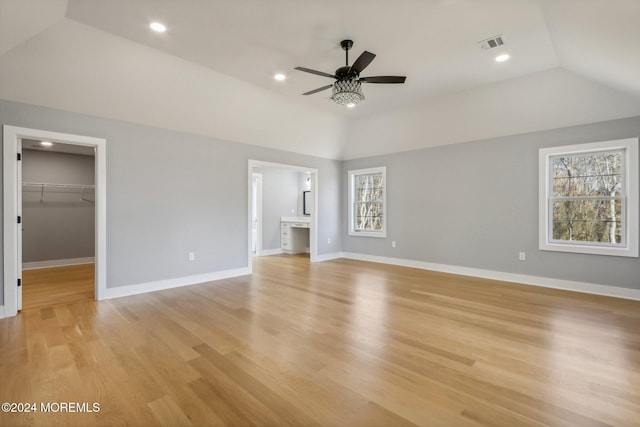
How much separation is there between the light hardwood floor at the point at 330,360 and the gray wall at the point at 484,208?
2.12 ft

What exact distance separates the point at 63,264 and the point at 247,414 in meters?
6.97

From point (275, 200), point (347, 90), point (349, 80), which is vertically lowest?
point (275, 200)

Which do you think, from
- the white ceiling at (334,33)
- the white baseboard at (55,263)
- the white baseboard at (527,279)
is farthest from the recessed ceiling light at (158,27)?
the white baseboard at (55,263)

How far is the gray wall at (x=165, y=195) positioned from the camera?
4.04 metres

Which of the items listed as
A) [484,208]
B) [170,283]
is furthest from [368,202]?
[170,283]

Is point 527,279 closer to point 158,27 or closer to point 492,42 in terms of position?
point 492,42

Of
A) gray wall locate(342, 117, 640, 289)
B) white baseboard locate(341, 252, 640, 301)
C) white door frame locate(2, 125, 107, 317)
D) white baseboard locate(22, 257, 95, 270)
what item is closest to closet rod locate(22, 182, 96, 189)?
white baseboard locate(22, 257, 95, 270)

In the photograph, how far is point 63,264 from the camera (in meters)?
6.48

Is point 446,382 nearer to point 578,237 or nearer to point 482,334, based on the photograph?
point 482,334

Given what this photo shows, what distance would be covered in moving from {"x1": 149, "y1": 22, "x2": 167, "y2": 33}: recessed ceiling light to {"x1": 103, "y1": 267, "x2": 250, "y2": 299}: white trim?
3.27m

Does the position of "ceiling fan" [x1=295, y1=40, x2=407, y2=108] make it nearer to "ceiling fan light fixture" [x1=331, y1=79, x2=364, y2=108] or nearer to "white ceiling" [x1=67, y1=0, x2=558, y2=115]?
"ceiling fan light fixture" [x1=331, y1=79, x2=364, y2=108]

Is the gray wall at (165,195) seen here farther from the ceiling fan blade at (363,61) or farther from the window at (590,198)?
the window at (590,198)

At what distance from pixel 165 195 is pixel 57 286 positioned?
89.8 inches

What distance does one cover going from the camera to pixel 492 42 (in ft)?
10.9
